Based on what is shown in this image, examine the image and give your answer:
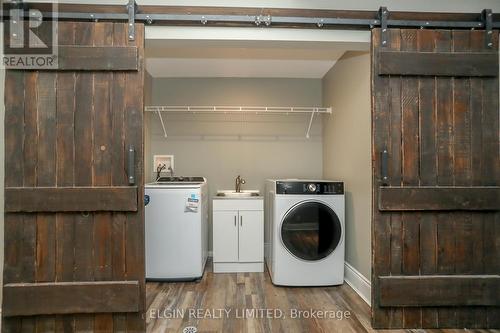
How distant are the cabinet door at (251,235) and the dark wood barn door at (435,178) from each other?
4.21 ft

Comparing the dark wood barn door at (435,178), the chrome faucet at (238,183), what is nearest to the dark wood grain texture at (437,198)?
the dark wood barn door at (435,178)

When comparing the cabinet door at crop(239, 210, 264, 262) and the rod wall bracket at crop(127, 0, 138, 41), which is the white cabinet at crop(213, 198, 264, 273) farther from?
the rod wall bracket at crop(127, 0, 138, 41)

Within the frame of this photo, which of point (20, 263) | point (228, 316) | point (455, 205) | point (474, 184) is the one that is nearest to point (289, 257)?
point (228, 316)

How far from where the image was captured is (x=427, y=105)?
1767 millimetres

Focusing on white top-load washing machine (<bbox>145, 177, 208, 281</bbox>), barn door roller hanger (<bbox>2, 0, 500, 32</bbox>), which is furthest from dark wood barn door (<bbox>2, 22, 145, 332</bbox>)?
white top-load washing machine (<bbox>145, 177, 208, 281</bbox>)

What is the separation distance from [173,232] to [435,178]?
218cm

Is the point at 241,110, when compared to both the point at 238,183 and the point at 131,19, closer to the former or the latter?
the point at 238,183

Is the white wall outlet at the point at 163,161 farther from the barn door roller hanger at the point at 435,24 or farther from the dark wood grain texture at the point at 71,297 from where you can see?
the barn door roller hanger at the point at 435,24

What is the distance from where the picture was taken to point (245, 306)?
2.14 meters

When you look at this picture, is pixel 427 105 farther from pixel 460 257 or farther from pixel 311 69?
pixel 311 69

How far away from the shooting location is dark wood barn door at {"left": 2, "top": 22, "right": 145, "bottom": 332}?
164cm

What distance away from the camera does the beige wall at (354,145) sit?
225 cm

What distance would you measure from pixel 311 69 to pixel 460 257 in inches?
91.2

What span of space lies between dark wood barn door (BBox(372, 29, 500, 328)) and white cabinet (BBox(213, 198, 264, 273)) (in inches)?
51.2
